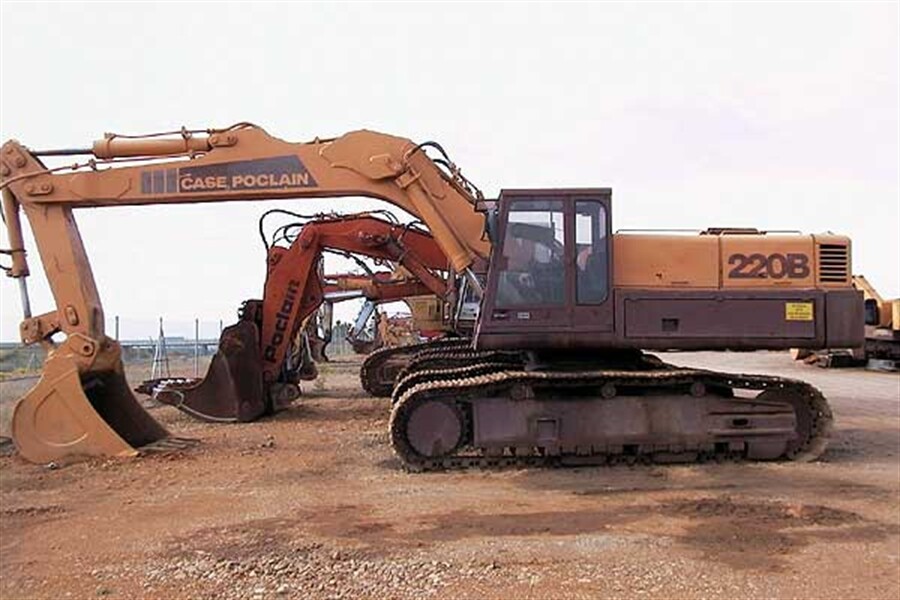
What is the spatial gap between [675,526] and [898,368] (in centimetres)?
2334

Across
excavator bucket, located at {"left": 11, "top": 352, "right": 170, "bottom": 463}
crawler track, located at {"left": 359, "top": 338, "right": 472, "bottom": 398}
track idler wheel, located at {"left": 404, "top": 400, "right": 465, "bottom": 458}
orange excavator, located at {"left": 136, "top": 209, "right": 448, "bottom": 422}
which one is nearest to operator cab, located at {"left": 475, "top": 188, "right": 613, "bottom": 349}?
track idler wheel, located at {"left": 404, "top": 400, "right": 465, "bottom": 458}

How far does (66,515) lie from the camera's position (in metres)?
7.58

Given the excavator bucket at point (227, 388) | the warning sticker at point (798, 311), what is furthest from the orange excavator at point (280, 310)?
the warning sticker at point (798, 311)

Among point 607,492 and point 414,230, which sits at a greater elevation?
point 414,230

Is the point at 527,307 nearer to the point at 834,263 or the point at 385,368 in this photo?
the point at 834,263

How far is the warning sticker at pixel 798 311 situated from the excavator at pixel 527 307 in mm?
15

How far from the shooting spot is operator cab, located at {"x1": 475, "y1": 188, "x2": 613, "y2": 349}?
9.70m

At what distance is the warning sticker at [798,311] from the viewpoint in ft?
32.8

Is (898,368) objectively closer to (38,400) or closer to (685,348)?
(685,348)

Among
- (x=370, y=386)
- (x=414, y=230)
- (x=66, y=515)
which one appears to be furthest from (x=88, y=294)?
(x=370, y=386)

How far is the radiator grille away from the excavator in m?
0.02

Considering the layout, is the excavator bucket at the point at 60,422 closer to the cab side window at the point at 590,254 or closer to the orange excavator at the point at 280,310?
the orange excavator at the point at 280,310

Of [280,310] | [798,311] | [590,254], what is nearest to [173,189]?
[280,310]

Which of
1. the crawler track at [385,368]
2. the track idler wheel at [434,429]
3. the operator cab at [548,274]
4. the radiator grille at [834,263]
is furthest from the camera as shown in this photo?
the crawler track at [385,368]
